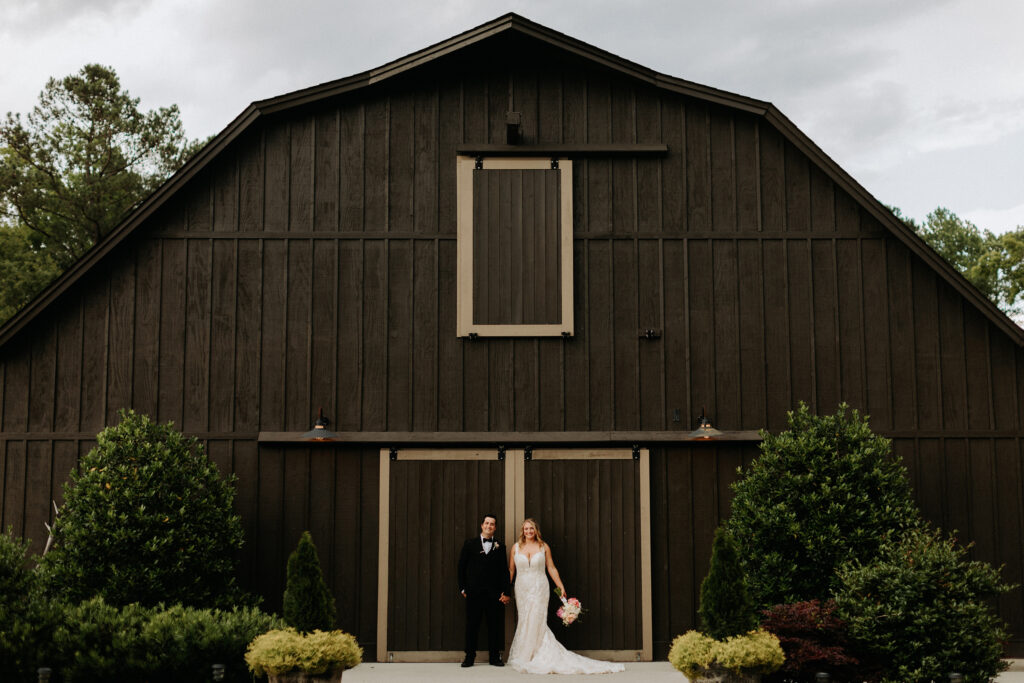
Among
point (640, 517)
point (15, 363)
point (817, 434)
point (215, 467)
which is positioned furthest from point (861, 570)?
point (15, 363)

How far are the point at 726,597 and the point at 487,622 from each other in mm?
3916

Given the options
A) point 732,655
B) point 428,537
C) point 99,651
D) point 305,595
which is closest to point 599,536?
point 428,537

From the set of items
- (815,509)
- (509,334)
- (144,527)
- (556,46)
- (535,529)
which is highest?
(556,46)

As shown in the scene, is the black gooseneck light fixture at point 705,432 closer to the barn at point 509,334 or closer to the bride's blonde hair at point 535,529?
the barn at point 509,334

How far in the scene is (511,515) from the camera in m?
13.3

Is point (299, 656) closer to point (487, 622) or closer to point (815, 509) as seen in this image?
point (487, 622)

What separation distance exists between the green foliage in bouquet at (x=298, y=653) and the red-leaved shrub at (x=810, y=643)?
4045mm

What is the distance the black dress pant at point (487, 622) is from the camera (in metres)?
12.8

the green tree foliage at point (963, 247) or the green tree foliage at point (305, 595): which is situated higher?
the green tree foliage at point (963, 247)

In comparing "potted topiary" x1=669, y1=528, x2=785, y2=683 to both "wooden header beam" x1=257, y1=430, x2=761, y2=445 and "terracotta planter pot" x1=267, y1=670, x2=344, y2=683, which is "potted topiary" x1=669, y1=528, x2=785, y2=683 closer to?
"terracotta planter pot" x1=267, y1=670, x2=344, y2=683

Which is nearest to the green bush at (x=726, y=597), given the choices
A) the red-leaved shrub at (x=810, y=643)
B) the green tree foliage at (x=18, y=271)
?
the red-leaved shrub at (x=810, y=643)

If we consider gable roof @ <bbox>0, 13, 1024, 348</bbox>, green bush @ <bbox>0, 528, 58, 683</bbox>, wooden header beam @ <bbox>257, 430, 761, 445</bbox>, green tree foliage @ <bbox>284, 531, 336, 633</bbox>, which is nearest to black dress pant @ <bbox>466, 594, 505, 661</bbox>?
wooden header beam @ <bbox>257, 430, 761, 445</bbox>

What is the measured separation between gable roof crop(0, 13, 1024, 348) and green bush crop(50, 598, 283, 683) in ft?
15.4

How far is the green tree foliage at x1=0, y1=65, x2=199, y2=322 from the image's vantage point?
29391 mm
